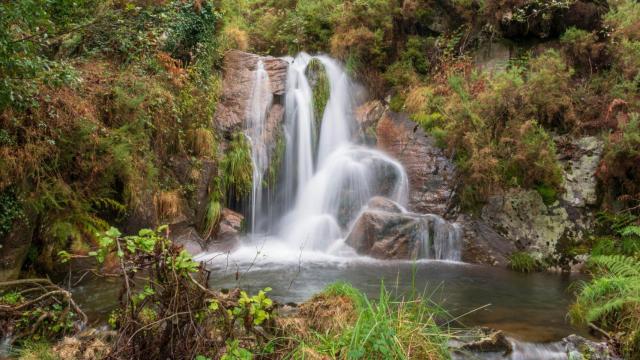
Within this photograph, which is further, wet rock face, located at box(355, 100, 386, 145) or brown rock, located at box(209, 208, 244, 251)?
wet rock face, located at box(355, 100, 386, 145)

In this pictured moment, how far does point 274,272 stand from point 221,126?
14.4 feet

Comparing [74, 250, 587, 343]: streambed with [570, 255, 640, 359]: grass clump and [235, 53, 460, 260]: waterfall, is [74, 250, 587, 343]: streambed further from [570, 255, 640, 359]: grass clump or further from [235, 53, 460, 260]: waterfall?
[235, 53, 460, 260]: waterfall

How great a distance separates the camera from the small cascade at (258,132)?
10.3 metres

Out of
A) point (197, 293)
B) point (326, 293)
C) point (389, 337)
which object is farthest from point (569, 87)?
point (197, 293)

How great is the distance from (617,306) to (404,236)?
4.40 metres

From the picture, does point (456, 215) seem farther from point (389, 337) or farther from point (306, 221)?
point (389, 337)

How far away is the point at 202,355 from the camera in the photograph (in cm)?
313

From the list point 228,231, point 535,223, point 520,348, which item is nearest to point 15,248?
point 228,231

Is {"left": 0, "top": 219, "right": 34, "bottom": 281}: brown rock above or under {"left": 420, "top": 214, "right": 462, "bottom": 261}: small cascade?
above

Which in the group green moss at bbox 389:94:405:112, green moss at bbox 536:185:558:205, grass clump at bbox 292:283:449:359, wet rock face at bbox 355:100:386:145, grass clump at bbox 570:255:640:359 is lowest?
grass clump at bbox 570:255:640:359

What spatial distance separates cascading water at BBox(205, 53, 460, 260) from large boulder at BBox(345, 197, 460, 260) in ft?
0.07

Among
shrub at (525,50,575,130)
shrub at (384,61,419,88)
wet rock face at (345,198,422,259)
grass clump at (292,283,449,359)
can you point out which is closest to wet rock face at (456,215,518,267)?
wet rock face at (345,198,422,259)

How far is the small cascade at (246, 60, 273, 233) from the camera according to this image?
10.3 meters

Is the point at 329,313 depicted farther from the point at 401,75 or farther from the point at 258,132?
the point at 401,75
